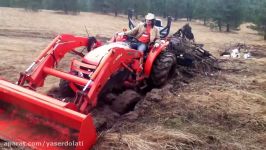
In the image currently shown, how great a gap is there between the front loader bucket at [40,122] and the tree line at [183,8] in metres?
24.0

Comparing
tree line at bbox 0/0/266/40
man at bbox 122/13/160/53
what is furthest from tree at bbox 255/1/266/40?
man at bbox 122/13/160/53

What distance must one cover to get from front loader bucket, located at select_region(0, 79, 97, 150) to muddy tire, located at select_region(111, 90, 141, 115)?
5.17 ft

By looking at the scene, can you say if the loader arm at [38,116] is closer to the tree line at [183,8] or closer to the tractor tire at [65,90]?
the tractor tire at [65,90]

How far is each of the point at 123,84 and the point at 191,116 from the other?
1.44m

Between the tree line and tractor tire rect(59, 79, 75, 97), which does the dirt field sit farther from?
the tree line

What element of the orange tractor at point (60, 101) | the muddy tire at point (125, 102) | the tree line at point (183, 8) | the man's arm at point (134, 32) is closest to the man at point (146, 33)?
the man's arm at point (134, 32)

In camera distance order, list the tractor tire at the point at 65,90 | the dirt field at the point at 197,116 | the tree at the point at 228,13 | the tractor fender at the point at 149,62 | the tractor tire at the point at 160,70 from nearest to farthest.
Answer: the dirt field at the point at 197,116 → the tractor tire at the point at 65,90 → the tractor fender at the point at 149,62 → the tractor tire at the point at 160,70 → the tree at the point at 228,13

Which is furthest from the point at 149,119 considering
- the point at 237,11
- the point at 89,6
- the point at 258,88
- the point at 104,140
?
the point at 89,6

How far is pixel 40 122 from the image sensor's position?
18.1ft

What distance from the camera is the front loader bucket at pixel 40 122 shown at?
16.8ft

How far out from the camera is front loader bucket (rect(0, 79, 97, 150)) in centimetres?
511

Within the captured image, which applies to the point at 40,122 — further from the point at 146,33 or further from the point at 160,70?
the point at 146,33

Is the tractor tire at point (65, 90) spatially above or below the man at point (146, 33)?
below

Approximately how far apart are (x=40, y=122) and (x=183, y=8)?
41820 mm
